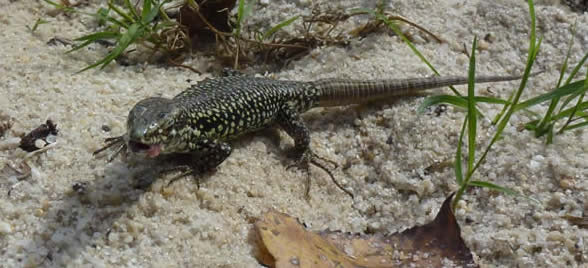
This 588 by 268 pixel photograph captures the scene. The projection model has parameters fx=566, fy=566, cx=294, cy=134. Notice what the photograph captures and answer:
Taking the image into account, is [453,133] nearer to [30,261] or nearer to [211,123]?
[211,123]

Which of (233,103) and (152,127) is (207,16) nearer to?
(233,103)

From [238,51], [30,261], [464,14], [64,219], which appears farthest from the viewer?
[464,14]

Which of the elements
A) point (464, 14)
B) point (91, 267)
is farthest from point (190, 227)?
point (464, 14)

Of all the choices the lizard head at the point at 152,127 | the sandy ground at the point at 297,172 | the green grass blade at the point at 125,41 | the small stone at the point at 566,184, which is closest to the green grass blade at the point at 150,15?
the green grass blade at the point at 125,41

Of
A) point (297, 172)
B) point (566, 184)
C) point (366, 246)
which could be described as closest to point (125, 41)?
point (297, 172)

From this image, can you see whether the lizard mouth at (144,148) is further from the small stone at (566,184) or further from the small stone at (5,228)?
the small stone at (566,184)

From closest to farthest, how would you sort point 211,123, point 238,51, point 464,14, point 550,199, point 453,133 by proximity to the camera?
point 550,199
point 211,123
point 453,133
point 238,51
point 464,14
